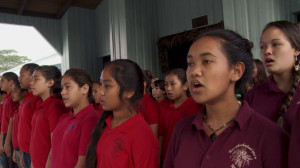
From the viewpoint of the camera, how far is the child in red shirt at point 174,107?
103 inches

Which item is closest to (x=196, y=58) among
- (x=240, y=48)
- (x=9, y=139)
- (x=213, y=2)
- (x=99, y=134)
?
(x=240, y=48)

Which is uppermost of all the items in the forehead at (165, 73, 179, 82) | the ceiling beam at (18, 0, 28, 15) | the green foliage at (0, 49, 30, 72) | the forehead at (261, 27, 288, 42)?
the ceiling beam at (18, 0, 28, 15)

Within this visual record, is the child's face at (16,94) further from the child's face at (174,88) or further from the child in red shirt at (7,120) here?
the child's face at (174,88)

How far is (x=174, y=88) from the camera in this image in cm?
285

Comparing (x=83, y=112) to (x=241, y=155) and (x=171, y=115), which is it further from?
(x=241, y=155)

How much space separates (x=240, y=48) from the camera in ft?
3.48

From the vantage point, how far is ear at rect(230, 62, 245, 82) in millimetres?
1034

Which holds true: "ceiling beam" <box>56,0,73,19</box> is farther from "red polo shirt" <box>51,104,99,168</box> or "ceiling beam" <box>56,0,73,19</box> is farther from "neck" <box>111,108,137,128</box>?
"neck" <box>111,108,137,128</box>

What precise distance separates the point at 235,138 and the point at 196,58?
326mm

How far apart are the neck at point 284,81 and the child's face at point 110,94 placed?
919 mm

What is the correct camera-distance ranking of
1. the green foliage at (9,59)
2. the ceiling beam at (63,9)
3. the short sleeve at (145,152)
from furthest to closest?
the green foliage at (9,59) → the ceiling beam at (63,9) → the short sleeve at (145,152)

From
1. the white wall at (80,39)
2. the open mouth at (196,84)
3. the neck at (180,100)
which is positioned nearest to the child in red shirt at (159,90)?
the neck at (180,100)

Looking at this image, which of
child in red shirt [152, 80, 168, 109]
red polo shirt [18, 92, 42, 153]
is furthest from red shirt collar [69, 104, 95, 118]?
child in red shirt [152, 80, 168, 109]

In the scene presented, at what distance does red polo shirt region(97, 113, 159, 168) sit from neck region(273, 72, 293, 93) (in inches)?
29.6
